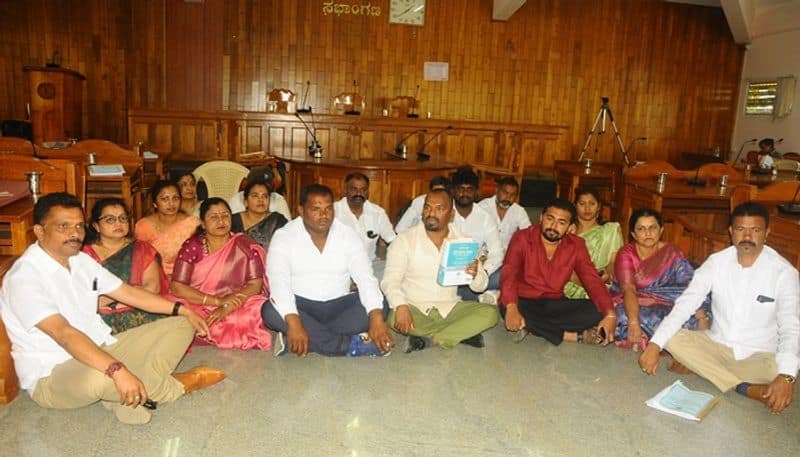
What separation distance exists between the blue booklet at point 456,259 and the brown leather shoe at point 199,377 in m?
1.20

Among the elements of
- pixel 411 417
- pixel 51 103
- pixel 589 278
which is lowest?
pixel 411 417

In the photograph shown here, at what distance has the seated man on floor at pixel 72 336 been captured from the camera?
7.45 ft

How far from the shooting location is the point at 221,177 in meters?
5.45

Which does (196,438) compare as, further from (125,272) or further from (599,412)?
(599,412)

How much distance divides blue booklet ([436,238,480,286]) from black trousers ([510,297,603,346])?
556 mm

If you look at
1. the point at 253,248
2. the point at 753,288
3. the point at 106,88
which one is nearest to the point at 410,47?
the point at 106,88

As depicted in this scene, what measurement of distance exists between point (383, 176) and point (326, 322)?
2.53 metres

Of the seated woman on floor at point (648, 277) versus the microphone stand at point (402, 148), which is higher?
the microphone stand at point (402, 148)

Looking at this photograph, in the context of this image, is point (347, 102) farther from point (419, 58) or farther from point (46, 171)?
point (46, 171)

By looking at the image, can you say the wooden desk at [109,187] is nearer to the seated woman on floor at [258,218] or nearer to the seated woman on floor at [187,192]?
the seated woman on floor at [187,192]

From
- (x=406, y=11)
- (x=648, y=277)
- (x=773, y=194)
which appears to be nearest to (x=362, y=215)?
(x=648, y=277)

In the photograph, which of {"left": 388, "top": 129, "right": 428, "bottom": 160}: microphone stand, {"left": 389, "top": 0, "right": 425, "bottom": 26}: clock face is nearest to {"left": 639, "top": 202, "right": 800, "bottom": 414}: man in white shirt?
{"left": 388, "top": 129, "right": 428, "bottom": 160}: microphone stand

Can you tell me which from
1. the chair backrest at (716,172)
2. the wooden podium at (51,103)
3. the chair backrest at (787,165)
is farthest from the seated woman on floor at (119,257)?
the chair backrest at (787,165)

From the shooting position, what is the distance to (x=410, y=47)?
10000 millimetres
